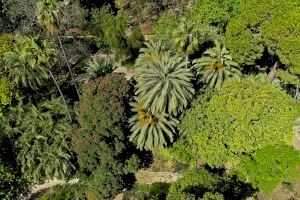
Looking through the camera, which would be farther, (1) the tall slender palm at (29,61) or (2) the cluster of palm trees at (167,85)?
(2) the cluster of palm trees at (167,85)

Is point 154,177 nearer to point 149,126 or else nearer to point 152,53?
point 149,126

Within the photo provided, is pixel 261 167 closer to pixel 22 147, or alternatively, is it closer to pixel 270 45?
pixel 270 45

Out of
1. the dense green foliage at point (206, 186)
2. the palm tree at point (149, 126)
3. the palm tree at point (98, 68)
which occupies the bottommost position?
the dense green foliage at point (206, 186)

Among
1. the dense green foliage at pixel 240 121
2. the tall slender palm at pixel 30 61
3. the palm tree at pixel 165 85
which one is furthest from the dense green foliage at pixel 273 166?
the tall slender palm at pixel 30 61

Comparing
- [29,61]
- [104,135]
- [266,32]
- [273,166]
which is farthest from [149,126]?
[266,32]

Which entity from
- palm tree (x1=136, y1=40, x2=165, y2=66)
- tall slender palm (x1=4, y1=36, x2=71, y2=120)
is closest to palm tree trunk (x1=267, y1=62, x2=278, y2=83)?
palm tree (x1=136, y1=40, x2=165, y2=66)

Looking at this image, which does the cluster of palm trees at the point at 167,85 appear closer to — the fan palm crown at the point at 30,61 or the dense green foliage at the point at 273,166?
the dense green foliage at the point at 273,166
